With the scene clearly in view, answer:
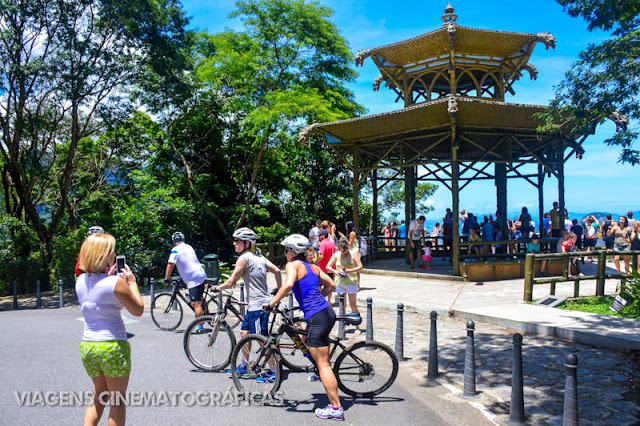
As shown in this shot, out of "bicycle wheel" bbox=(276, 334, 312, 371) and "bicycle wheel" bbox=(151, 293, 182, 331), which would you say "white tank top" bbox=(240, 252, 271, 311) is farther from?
"bicycle wheel" bbox=(151, 293, 182, 331)

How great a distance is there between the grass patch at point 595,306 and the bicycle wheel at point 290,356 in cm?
663

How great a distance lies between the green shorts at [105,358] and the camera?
3885 millimetres

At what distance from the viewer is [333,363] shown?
6.07 metres

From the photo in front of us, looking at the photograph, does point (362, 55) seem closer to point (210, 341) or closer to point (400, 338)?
point (400, 338)

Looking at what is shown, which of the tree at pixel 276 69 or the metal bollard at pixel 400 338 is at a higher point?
the tree at pixel 276 69

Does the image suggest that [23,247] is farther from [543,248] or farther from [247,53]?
[543,248]

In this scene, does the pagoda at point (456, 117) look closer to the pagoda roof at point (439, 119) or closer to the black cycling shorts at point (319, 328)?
the pagoda roof at point (439, 119)

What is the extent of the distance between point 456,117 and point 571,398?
1195 centimetres

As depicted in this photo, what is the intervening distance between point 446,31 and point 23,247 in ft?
64.3

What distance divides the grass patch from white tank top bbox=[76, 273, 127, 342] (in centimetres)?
988

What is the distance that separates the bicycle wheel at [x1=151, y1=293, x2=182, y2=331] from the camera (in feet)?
33.6

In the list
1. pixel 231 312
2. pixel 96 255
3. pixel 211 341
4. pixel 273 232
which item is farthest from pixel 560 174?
pixel 96 255

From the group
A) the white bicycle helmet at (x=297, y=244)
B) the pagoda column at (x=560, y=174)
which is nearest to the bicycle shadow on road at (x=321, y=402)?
the white bicycle helmet at (x=297, y=244)

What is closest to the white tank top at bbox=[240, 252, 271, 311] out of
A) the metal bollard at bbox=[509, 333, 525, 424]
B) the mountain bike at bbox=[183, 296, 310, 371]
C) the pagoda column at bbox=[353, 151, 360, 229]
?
the mountain bike at bbox=[183, 296, 310, 371]
